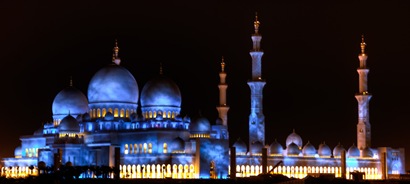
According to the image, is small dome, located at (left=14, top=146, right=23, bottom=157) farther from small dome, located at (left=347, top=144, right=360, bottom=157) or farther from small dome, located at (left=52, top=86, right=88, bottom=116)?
small dome, located at (left=347, top=144, right=360, bottom=157)

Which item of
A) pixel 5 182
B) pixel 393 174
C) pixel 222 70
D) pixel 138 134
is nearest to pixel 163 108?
pixel 138 134

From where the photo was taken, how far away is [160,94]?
297 feet

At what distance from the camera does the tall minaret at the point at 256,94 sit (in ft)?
307

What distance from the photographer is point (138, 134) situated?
8869 cm

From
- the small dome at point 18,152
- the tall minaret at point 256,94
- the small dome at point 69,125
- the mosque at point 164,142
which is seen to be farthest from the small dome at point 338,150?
the small dome at point 18,152

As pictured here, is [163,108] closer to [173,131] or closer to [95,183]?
[173,131]

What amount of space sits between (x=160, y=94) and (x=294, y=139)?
1728 centimetres

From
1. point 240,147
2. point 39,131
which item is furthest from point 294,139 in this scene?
point 39,131

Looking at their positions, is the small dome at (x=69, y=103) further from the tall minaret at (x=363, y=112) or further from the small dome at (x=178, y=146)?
the tall minaret at (x=363, y=112)

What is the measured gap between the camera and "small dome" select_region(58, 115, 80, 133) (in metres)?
89.5

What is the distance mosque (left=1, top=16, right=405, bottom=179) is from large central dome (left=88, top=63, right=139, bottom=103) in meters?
0.08

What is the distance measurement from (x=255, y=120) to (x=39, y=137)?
19166mm

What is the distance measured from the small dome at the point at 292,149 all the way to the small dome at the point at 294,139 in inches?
210

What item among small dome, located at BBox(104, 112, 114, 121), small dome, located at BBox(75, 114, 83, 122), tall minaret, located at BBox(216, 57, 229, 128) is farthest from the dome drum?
tall minaret, located at BBox(216, 57, 229, 128)
